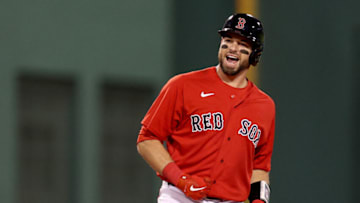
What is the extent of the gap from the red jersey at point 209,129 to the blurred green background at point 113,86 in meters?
5.95

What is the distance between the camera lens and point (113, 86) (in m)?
12.2

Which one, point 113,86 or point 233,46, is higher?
point 233,46

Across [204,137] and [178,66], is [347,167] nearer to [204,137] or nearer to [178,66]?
[178,66]

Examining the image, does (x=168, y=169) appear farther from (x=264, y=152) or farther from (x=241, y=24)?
(x=241, y=24)

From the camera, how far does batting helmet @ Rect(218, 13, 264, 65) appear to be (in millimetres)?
5488

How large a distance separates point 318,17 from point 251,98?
6415 mm

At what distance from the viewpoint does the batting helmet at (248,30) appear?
18.0 feet

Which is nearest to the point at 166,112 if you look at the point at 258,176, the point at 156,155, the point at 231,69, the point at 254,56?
the point at 156,155

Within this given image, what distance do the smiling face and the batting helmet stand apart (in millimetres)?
34

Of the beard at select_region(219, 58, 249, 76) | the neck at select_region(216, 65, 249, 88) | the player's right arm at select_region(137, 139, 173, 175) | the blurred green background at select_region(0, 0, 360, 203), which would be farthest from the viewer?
the blurred green background at select_region(0, 0, 360, 203)

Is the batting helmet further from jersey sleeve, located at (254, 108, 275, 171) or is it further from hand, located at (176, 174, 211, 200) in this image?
hand, located at (176, 174, 211, 200)

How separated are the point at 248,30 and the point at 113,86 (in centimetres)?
684

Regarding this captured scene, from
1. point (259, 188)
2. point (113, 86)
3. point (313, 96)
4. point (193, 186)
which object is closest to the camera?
point (193, 186)

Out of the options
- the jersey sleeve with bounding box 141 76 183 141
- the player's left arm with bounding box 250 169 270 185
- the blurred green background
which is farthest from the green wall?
the jersey sleeve with bounding box 141 76 183 141
